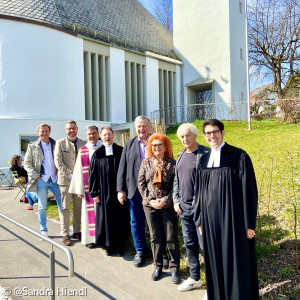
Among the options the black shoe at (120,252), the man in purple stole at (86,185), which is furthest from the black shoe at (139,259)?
the man in purple stole at (86,185)

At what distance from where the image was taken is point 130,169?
190 inches

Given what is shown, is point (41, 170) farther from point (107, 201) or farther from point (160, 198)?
point (160, 198)

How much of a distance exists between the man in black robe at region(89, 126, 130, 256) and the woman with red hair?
106cm

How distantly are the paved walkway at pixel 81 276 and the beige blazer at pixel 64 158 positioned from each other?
48.0 inches

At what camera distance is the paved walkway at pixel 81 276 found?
3.96 metres

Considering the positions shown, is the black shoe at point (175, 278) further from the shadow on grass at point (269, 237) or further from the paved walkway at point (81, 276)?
the shadow on grass at point (269, 237)

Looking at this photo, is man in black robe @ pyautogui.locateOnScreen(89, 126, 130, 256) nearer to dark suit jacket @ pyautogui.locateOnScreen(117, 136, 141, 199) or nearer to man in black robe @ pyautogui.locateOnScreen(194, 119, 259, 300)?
dark suit jacket @ pyautogui.locateOnScreen(117, 136, 141, 199)

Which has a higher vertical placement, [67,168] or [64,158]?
[64,158]

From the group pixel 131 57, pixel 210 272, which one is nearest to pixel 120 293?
pixel 210 272

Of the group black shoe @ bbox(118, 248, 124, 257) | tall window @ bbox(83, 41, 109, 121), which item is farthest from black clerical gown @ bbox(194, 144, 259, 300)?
tall window @ bbox(83, 41, 109, 121)

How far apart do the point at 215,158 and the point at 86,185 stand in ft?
9.38

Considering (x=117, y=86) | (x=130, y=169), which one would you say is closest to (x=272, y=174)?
(x=130, y=169)

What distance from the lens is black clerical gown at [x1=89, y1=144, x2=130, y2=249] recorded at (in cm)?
529

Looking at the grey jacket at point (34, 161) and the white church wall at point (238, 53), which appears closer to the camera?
the grey jacket at point (34, 161)
